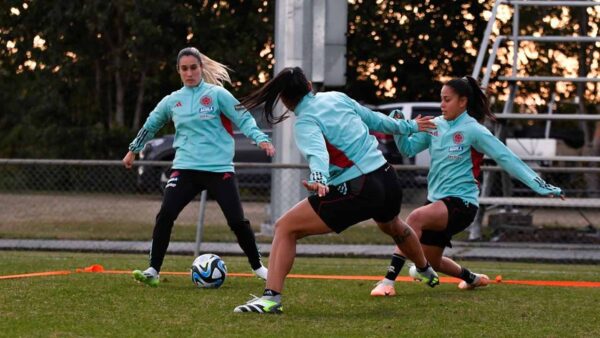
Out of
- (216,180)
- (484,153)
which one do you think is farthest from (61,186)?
(484,153)

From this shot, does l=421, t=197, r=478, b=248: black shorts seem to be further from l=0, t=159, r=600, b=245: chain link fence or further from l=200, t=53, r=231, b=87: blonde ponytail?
l=0, t=159, r=600, b=245: chain link fence

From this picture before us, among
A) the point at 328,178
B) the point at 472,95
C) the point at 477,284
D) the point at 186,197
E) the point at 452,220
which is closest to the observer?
the point at 328,178

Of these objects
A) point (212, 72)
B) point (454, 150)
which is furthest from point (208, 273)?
point (454, 150)

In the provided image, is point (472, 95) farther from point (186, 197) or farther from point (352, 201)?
point (186, 197)

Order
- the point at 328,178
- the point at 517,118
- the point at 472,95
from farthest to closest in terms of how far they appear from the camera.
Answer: the point at 517,118 → the point at 472,95 → the point at 328,178

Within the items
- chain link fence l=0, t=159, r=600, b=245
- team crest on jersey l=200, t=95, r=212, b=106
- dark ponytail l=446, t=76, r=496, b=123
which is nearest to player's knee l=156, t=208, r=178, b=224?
team crest on jersey l=200, t=95, r=212, b=106

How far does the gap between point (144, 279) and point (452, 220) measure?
233 cm

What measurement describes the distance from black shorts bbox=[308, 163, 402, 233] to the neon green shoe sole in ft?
6.93

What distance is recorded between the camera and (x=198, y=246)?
46.9ft

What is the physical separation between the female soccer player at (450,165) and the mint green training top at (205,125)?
1.36 meters

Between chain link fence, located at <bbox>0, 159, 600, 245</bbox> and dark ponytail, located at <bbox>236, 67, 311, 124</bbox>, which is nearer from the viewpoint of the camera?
dark ponytail, located at <bbox>236, 67, 311, 124</bbox>

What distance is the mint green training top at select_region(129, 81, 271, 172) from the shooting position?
31.6 ft

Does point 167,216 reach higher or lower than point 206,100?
lower

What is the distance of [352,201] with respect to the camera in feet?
25.8
